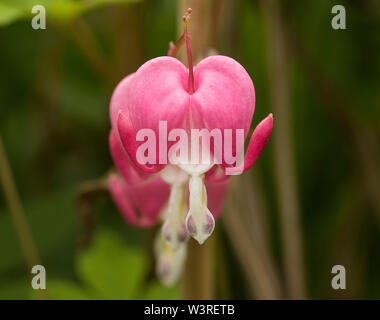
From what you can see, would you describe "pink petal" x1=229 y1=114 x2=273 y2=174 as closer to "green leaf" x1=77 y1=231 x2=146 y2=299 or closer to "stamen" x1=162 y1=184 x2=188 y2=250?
"stamen" x1=162 y1=184 x2=188 y2=250

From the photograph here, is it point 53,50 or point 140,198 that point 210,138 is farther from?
point 53,50

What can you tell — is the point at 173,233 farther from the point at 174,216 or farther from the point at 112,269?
the point at 112,269

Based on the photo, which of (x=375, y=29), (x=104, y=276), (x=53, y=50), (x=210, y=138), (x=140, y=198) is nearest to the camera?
(x=210, y=138)

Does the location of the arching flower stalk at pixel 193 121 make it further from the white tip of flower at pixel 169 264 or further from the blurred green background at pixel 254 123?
the blurred green background at pixel 254 123

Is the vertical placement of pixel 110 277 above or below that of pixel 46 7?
below

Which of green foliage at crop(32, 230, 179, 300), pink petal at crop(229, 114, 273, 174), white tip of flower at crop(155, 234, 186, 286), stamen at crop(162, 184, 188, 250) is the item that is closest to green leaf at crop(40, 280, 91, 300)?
Answer: green foliage at crop(32, 230, 179, 300)

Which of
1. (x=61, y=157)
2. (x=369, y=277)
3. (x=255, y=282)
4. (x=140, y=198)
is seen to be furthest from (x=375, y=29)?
(x=140, y=198)

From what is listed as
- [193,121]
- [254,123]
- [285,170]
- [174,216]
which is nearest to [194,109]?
[193,121]

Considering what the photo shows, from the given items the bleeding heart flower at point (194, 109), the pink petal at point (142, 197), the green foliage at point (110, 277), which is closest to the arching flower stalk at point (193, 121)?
the bleeding heart flower at point (194, 109)
